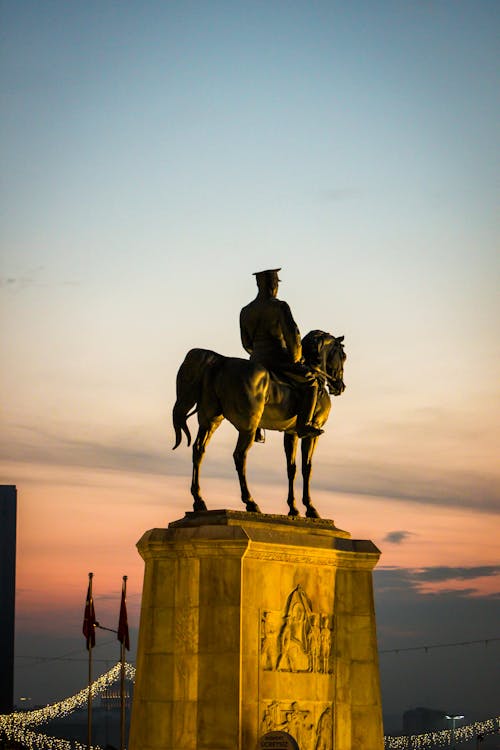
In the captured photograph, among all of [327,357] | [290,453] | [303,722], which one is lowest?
[303,722]

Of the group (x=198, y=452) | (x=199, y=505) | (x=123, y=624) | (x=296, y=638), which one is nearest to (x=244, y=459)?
(x=198, y=452)

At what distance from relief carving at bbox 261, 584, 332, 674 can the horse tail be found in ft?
11.2

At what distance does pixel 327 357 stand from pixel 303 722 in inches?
263

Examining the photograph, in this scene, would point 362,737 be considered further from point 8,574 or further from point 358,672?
point 8,574

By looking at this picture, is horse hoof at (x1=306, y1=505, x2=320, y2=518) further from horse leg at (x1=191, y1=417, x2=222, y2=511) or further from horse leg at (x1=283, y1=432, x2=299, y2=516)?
horse leg at (x1=191, y1=417, x2=222, y2=511)

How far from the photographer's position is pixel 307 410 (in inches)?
1196

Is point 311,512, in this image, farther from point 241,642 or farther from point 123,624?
point 123,624

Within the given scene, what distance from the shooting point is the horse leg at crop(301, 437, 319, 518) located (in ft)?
101

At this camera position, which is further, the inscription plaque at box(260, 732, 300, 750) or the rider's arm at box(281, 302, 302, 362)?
the rider's arm at box(281, 302, 302, 362)

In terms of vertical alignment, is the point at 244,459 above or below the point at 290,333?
below

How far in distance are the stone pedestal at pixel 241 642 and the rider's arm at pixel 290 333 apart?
304 centimetres

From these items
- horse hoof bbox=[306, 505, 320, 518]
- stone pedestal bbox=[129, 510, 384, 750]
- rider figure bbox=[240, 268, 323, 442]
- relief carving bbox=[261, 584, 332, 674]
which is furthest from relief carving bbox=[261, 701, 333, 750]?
rider figure bbox=[240, 268, 323, 442]

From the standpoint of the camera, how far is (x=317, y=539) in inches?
1188

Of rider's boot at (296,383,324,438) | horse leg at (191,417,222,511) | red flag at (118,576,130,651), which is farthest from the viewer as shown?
red flag at (118,576,130,651)
